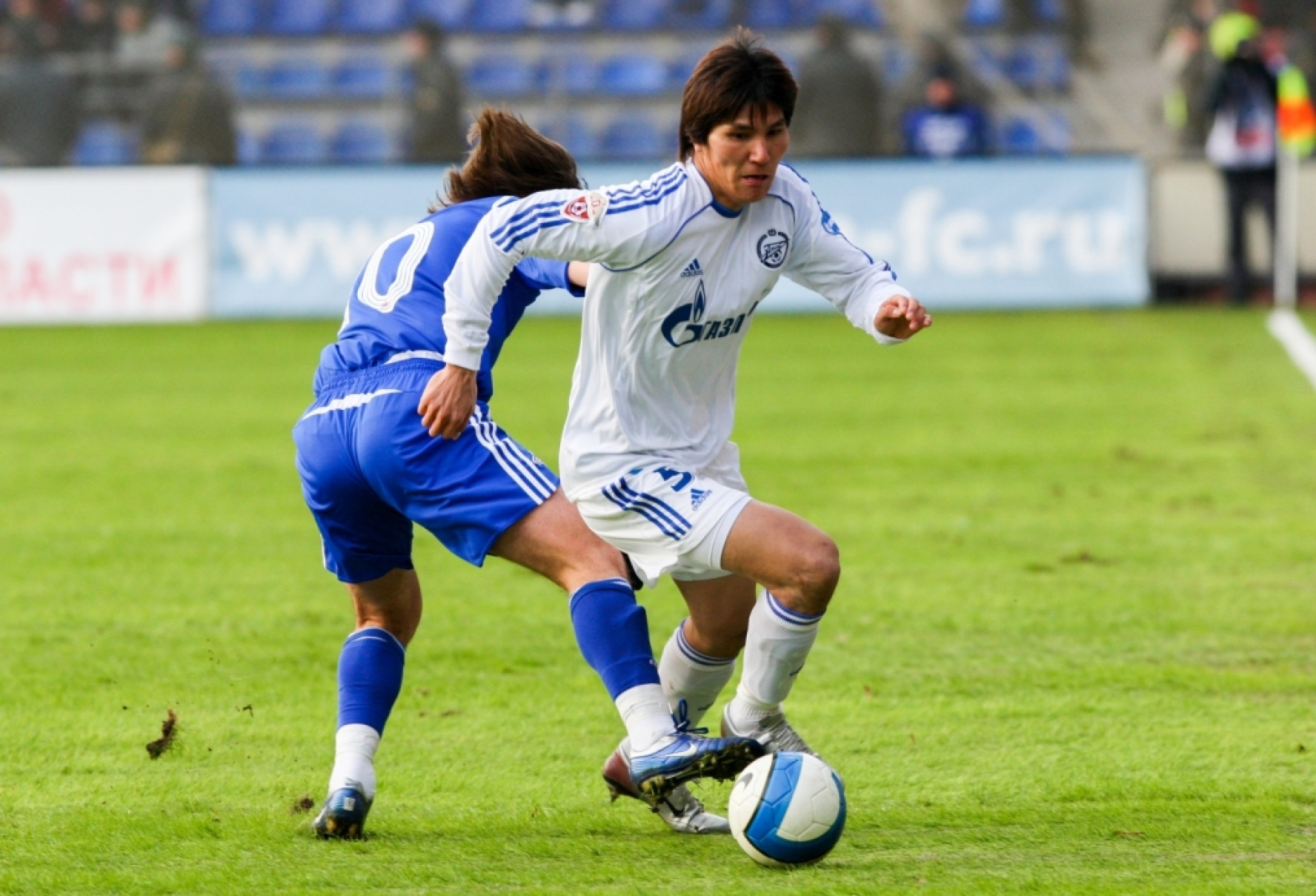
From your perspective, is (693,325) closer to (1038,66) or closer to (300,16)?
(1038,66)

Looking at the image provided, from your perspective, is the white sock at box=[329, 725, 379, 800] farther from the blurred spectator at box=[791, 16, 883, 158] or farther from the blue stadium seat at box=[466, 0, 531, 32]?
the blue stadium seat at box=[466, 0, 531, 32]

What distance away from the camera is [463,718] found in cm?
543

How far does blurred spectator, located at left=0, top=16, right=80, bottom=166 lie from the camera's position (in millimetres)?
19219

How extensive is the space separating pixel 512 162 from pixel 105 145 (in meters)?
15.8

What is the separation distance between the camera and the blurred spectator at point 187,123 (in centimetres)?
1878

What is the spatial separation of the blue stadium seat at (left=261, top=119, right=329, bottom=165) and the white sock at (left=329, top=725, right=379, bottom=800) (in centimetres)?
1472

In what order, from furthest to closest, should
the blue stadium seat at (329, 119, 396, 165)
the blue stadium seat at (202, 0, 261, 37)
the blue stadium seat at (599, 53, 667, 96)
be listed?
the blue stadium seat at (202, 0, 261, 37) < the blue stadium seat at (599, 53, 667, 96) < the blue stadium seat at (329, 119, 396, 165)

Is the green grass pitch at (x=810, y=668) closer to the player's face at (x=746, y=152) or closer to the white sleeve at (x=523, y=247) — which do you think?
the white sleeve at (x=523, y=247)

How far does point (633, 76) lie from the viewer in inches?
807

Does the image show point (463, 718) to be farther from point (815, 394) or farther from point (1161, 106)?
point (1161, 106)

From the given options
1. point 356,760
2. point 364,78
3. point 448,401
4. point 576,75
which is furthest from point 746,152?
point 364,78

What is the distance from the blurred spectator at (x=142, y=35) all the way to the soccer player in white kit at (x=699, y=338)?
656 inches

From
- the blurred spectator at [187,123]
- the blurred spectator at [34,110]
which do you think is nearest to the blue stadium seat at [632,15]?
the blurred spectator at [187,123]

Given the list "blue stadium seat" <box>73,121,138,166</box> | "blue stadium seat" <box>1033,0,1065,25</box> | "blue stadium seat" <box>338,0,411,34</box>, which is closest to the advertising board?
"blue stadium seat" <box>73,121,138,166</box>
